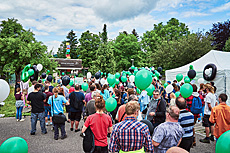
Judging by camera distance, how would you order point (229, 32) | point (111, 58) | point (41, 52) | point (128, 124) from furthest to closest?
point (111, 58)
point (229, 32)
point (41, 52)
point (128, 124)

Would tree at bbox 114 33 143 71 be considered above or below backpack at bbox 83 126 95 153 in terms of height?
above

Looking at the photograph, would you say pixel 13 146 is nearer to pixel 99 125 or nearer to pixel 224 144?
pixel 99 125

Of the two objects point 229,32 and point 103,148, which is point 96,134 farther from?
point 229,32

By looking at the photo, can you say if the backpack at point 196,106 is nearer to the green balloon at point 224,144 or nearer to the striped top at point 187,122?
the striped top at point 187,122

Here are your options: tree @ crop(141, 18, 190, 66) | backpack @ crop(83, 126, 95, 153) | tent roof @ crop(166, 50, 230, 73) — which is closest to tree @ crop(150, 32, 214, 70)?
tent roof @ crop(166, 50, 230, 73)

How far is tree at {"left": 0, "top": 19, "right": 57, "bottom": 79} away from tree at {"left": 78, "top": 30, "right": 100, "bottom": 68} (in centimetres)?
2072

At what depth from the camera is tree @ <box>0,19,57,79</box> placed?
12.8 metres

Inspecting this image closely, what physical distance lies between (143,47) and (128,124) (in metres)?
33.3

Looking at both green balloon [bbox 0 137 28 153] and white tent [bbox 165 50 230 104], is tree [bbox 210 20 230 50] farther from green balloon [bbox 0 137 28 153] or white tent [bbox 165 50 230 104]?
green balloon [bbox 0 137 28 153]

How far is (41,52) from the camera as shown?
13.7 m

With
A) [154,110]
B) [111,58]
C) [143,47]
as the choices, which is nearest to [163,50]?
[111,58]

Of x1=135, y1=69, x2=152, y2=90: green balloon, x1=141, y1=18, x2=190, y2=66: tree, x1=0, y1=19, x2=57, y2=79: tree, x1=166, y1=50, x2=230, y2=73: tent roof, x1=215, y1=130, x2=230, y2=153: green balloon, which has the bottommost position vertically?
x1=215, y1=130, x2=230, y2=153: green balloon

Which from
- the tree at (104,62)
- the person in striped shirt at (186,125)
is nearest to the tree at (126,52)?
the tree at (104,62)

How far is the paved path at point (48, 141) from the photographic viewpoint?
4.43 m
